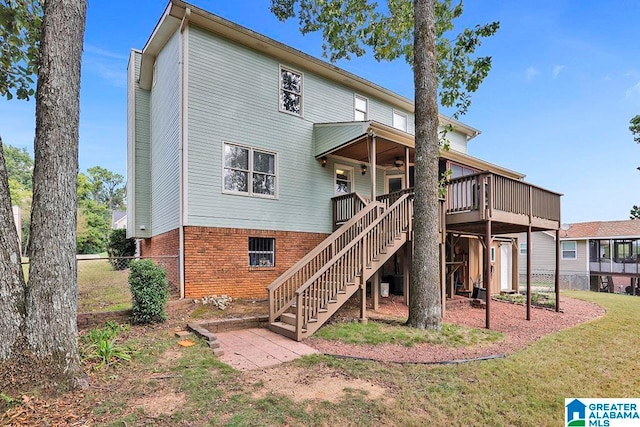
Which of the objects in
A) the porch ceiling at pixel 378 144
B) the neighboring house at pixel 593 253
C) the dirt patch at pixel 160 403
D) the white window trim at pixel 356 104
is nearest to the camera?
the dirt patch at pixel 160 403

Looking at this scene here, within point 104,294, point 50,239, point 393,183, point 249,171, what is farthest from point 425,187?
point 104,294

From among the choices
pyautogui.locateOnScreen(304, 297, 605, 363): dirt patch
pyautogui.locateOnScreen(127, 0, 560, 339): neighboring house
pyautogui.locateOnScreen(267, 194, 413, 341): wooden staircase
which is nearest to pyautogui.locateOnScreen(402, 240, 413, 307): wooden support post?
pyautogui.locateOnScreen(127, 0, 560, 339): neighboring house

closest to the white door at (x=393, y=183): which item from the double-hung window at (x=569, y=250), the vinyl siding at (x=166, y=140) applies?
the vinyl siding at (x=166, y=140)

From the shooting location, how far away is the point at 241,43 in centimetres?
1050

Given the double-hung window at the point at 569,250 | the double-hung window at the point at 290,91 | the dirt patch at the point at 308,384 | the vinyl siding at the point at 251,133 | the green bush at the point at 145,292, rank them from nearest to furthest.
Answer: the dirt patch at the point at 308,384
the green bush at the point at 145,292
the vinyl siding at the point at 251,133
the double-hung window at the point at 290,91
the double-hung window at the point at 569,250

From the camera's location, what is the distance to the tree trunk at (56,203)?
3.73m

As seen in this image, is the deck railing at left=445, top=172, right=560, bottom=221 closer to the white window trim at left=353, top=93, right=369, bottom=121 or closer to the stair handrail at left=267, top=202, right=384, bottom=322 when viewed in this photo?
the stair handrail at left=267, top=202, right=384, bottom=322

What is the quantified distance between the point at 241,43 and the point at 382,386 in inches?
411

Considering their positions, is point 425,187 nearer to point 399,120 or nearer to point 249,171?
point 249,171

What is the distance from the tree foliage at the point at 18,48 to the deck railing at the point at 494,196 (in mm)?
9930

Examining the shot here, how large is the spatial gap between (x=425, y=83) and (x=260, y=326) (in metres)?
6.61

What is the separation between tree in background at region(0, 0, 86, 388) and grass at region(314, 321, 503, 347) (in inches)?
166

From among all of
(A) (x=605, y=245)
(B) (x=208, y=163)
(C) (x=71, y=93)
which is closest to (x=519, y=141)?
(A) (x=605, y=245)

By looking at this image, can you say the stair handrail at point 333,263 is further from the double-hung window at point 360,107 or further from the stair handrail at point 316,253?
the double-hung window at point 360,107
